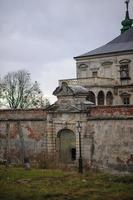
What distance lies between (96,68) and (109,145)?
18959 mm

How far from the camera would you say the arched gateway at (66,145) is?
27.6 meters

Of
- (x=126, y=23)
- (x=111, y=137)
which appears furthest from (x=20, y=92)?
(x=111, y=137)

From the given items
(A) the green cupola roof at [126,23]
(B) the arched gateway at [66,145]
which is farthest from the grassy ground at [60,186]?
(A) the green cupola roof at [126,23]

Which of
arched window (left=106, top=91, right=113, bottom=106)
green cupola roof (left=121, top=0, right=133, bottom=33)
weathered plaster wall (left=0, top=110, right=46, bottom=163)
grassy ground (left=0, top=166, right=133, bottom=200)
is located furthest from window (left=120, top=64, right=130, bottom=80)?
grassy ground (left=0, top=166, right=133, bottom=200)

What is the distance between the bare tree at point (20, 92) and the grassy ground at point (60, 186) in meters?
34.8

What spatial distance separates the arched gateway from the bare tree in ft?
99.6

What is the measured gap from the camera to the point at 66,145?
2792 centimetres

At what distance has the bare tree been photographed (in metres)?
58.7

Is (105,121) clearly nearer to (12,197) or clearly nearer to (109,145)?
(109,145)

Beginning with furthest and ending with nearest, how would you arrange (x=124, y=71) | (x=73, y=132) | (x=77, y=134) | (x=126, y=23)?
1. (x=126, y=23)
2. (x=124, y=71)
3. (x=73, y=132)
4. (x=77, y=134)

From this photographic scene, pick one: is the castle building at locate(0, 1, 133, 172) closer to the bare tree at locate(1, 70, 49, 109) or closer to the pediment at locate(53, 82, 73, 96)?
the pediment at locate(53, 82, 73, 96)

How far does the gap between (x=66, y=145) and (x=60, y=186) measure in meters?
8.77

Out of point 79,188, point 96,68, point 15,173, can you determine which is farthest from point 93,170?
point 96,68

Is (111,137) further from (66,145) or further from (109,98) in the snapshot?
(109,98)
